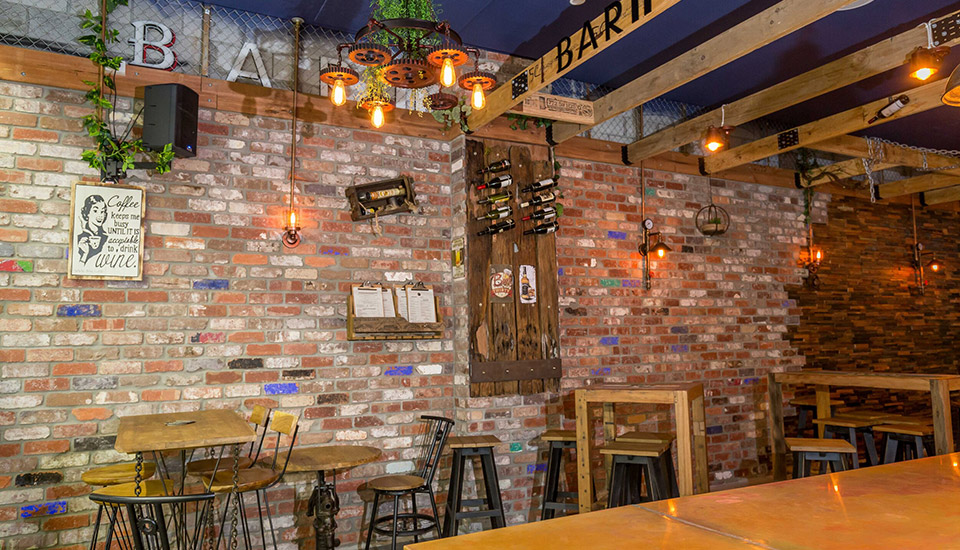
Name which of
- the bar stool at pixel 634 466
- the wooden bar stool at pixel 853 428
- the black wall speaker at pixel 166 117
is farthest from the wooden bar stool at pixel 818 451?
the black wall speaker at pixel 166 117

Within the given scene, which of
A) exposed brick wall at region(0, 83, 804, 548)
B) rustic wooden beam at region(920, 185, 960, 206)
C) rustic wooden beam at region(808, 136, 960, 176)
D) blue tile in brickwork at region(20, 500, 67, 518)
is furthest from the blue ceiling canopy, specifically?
blue tile in brickwork at region(20, 500, 67, 518)

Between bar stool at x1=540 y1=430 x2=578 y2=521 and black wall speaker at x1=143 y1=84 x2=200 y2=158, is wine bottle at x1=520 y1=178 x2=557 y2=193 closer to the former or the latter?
bar stool at x1=540 y1=430 x2=578 y2=521

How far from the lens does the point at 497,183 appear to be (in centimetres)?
436

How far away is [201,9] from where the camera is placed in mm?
3779

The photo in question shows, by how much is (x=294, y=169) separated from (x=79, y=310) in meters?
1.40

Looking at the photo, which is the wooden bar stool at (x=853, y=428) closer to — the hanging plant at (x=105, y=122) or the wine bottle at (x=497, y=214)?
the wine bottle at (x=497, y=214)

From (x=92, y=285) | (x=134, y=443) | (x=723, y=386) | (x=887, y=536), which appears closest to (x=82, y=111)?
(x=92, y=285)

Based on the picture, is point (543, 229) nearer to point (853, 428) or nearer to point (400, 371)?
point (400, 371)

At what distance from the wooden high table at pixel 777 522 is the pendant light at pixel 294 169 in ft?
8.72

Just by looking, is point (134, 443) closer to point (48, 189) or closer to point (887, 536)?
point (48, 189)

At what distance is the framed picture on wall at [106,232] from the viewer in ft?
10.8

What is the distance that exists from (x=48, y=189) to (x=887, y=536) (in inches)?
151

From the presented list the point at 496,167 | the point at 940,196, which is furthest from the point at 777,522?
the point at 940,196

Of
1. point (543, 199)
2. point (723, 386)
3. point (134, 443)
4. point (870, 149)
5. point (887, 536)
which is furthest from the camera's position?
point (723, 386)
